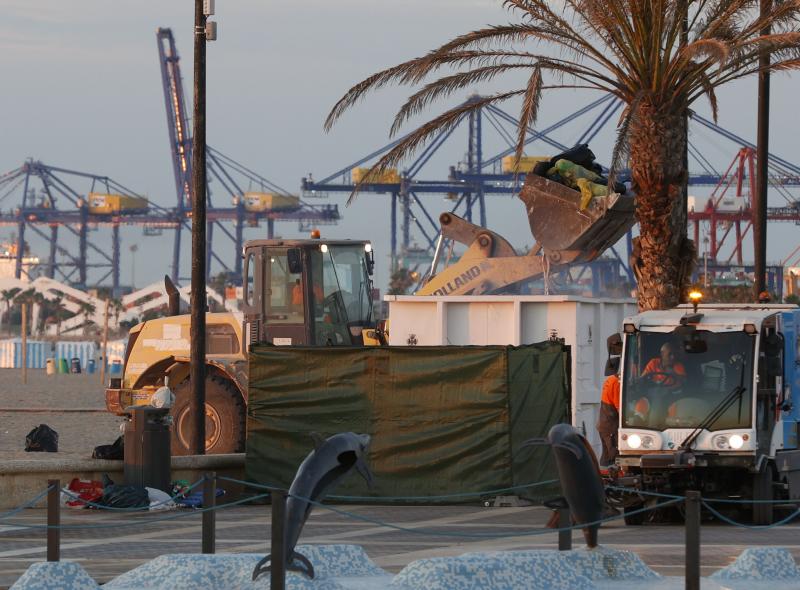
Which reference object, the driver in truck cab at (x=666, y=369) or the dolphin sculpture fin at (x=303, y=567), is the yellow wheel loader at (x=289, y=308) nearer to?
the driver in truck cab at (x=666, y=369)

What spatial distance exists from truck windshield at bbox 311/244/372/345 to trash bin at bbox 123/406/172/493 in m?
4.86

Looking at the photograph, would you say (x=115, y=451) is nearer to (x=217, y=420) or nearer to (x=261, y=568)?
(x=217, y=420)

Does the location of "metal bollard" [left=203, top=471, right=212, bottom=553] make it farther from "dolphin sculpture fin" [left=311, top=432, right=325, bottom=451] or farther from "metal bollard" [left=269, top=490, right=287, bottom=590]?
"metal bollard" [left=269, top=490, right=287, bottom=590]

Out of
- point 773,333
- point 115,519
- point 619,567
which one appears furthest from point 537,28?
point 619,567

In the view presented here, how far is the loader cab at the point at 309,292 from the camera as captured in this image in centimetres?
2336

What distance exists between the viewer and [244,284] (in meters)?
23.8

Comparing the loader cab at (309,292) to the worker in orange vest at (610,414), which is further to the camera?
the loader cab at (309,292)

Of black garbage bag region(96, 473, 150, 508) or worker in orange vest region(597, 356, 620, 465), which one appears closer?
black garbage bag region(96, 473, 150, 508)

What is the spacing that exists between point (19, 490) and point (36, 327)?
17544cm

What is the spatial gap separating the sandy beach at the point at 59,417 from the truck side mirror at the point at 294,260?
3.65 meters

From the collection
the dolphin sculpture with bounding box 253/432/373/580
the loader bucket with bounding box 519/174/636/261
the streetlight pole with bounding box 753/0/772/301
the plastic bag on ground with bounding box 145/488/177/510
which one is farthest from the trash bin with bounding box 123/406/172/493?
the streetlight pole with bounding box 753/0/772/301

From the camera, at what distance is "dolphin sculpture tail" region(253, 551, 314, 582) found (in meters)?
11.3

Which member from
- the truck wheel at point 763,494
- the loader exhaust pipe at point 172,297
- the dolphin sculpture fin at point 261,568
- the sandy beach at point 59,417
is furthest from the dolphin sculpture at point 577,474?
the loader exhaust pipe at point 172,297

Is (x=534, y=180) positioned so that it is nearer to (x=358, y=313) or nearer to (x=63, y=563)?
(x=358, y=313)
